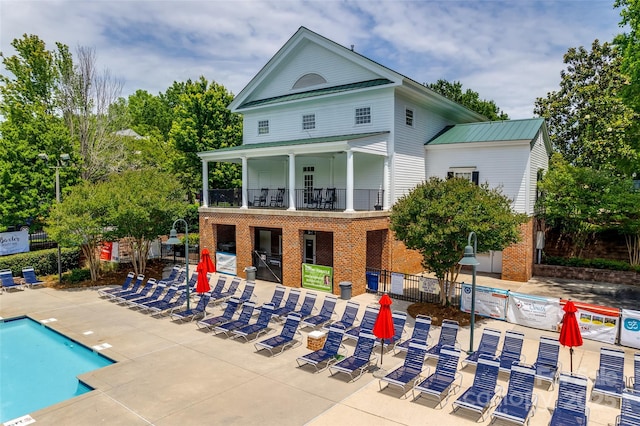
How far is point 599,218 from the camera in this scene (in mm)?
24344

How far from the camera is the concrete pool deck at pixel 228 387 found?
31.6ft

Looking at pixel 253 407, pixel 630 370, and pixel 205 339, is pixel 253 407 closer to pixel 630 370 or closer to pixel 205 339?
pixel 205 339

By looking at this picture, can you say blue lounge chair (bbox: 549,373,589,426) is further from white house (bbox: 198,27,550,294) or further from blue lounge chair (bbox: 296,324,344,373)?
white house (bbox: 198,27,550,294)

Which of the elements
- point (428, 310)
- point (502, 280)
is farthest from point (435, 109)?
point (428, 310)

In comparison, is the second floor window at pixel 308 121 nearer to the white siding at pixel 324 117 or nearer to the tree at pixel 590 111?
the white siding at pixel 324 117

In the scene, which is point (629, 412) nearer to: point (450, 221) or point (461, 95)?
point (450, 221)

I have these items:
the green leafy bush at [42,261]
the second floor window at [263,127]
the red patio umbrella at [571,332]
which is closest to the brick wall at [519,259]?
the red patio umbrella at [571,332]

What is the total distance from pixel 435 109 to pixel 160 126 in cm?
5452

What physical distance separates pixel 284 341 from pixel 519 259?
15440mm

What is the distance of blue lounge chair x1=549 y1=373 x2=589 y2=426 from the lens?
27.7ft

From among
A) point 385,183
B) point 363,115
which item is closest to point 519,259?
point 385,183

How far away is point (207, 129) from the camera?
3706cm

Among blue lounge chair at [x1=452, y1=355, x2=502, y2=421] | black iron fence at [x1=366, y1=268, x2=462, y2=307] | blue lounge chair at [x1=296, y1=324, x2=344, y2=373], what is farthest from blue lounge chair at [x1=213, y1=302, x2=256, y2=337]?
blue lounge chair at [x1=452, y1=355, x2=502, y2=421]

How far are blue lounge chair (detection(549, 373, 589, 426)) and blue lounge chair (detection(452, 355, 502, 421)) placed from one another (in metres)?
1.35
